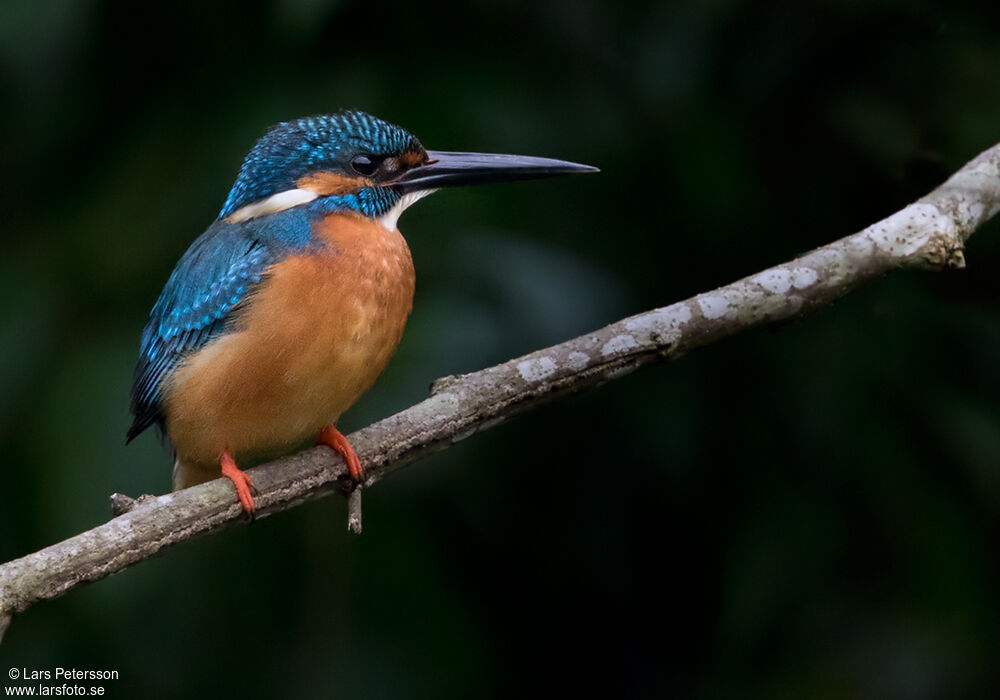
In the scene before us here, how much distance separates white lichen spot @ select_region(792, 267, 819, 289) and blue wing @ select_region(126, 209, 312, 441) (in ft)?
3.60

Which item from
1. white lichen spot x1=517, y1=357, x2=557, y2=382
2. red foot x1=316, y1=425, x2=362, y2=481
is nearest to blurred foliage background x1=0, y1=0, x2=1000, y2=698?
red foot x1=316, y1=425, x2=362, y2=481

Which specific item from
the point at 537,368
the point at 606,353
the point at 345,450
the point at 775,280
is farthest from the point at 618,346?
the point at 345,450

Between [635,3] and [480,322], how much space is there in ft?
3.69

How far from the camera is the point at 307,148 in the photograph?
2.69 m

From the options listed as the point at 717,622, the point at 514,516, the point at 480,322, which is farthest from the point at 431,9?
the point at 717,622

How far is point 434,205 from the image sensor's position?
330 cm

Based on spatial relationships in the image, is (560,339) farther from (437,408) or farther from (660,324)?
(437,408)

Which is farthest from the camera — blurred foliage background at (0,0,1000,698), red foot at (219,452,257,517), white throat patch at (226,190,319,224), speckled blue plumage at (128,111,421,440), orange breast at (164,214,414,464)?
blurred foliage background at (0,0,1000,698)

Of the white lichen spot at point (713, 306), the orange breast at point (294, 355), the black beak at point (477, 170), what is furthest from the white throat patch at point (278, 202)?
the white lichen spot at point (713, 306)

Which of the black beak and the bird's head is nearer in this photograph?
the bird's head

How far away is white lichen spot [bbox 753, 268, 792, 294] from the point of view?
2445 mm

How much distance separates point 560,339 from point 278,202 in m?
0.95

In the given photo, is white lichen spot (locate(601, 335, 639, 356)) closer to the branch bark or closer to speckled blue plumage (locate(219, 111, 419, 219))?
the branch bark

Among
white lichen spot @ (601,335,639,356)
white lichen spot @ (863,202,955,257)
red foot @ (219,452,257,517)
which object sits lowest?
red foot @ (219,452,257,517)
